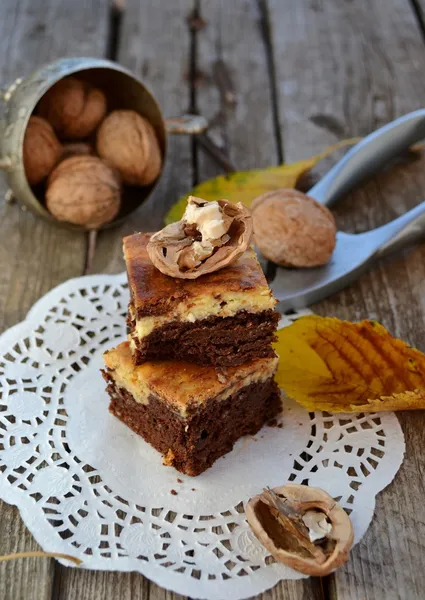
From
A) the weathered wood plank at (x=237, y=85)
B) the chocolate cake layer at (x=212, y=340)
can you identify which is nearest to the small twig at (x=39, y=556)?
the chocolate cake layer at (x=212, y=340)

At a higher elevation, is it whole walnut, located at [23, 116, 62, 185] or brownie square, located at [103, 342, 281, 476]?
whole walnut, located at [23, 116, 62, 185]

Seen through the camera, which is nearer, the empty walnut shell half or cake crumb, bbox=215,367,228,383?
the empty walnut shell half

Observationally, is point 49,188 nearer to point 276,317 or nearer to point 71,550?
point 276,317

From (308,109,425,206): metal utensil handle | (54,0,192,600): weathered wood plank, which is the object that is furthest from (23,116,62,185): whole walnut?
(308,109,425,206): metal utensil handle

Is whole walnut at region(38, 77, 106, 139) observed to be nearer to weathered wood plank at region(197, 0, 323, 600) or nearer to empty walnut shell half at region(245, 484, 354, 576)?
weathered wood plank at region(197, 0, 323, 600)

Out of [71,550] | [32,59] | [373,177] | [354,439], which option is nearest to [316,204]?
[373,177]

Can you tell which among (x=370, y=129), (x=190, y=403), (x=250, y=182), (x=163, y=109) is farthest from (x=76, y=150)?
(x=370, y=129)

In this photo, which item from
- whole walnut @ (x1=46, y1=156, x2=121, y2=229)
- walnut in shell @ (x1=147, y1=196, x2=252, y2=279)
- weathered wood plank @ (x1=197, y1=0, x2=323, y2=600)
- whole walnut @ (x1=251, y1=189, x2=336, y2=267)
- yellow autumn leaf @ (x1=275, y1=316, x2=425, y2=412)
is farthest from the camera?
weathered wood plank @ (x1=197, y1=0, x2=323, y2=600)

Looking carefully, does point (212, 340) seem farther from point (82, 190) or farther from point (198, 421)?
point (82, 190)
